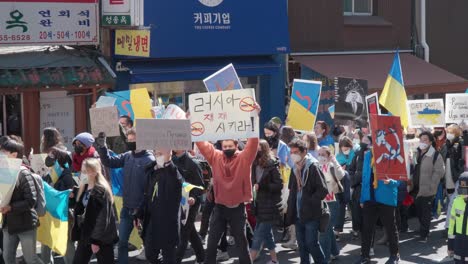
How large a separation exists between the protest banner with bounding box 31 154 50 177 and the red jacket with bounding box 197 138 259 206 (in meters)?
2.18

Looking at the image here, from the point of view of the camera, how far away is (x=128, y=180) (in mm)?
10227

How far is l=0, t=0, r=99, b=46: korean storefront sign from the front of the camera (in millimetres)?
14172

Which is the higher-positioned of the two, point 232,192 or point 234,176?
point 234,176

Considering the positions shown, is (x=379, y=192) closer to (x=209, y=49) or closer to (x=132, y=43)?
(x=132, y=43)

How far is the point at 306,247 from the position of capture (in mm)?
10023

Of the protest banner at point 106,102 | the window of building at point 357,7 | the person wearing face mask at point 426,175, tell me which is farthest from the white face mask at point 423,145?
the window of building at point 357,7

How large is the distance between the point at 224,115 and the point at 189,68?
7.55 meters

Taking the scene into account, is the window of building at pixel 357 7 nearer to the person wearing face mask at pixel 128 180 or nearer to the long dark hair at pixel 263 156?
the long dark hair at pixel 263 156

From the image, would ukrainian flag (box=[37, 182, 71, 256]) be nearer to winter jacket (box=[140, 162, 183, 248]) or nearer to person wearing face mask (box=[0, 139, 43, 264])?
person wearing face mask (box=[0, 139, 43, 264])

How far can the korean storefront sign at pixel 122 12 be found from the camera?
583 inches

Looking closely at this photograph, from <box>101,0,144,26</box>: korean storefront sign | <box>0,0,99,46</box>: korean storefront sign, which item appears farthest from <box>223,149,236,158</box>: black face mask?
<box>0,0,99,46</box>: korean storefront sign

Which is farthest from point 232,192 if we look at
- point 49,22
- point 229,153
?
point 49,22

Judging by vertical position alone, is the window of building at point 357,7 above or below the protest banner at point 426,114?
above

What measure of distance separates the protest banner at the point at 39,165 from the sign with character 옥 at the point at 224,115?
195cm
